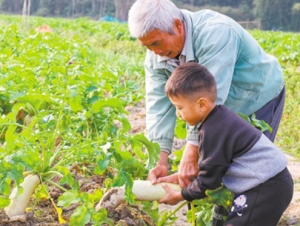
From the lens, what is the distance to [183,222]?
4.35 metres

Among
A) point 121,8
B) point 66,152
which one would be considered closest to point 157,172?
point 66,152

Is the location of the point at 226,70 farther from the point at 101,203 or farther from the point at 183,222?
the point at 183,222

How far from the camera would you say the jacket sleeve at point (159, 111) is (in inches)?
146

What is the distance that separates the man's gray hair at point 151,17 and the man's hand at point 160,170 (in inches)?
27.8

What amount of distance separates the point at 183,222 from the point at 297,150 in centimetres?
265

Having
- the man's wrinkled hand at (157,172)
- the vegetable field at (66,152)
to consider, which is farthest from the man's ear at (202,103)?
the man's wrinkled hand at (157,172)

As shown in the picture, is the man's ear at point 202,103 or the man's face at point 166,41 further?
the man's face at point 166,41

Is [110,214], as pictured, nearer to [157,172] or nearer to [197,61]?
[157,172]

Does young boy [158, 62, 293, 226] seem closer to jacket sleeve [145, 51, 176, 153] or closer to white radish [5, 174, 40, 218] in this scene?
jacket sleeve [145, 51, 176, 153]

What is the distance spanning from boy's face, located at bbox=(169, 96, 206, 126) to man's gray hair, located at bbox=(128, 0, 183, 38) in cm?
42

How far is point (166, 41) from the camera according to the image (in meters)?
3.35

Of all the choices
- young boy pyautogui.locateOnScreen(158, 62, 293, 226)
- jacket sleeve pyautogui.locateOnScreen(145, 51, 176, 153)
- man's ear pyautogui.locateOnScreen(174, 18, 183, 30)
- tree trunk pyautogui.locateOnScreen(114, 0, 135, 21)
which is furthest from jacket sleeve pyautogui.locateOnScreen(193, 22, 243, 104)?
tree trunk pyautogui.locateOnScreen(114, 0, 135, 21)

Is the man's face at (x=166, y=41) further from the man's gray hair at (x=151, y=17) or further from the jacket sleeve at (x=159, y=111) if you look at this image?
the jacket sleeve at (x=159, y=111)

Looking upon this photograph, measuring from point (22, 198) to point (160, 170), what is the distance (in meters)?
0.73
